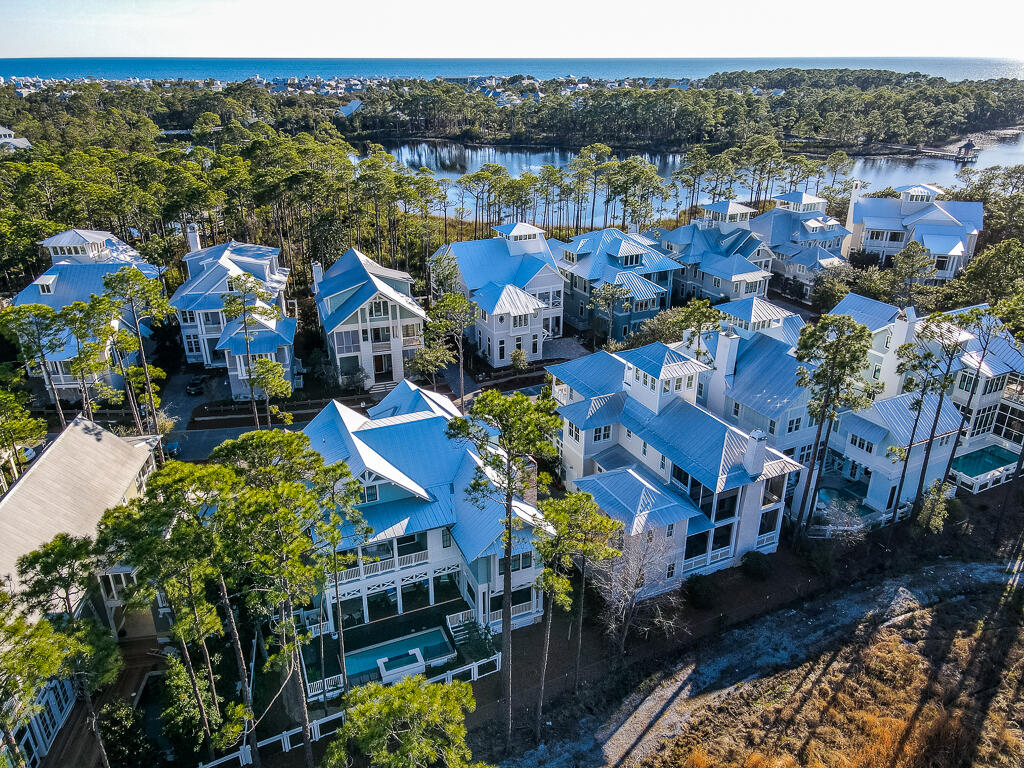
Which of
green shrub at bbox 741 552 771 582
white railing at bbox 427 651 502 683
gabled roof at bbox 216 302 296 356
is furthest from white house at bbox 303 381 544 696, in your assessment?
gabled roof at bbox 216 302 296 356

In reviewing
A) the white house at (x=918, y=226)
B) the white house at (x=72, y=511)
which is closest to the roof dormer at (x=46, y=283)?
the white house at (x=72, y=511)

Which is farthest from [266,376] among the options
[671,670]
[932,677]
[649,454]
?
[932,677]

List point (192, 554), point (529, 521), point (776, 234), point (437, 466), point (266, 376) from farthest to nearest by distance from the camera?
point (776, 234), point (266, 376), point (437, 466), point (529, 521), point (192, 554)

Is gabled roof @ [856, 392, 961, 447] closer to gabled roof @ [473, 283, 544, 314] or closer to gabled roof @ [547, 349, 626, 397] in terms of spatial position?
gabled roof @ [547, 349, 626, 397]

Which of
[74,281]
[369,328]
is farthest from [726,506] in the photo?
[74,281]

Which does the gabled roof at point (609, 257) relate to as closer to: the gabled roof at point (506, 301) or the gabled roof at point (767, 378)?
the gabled roof at point (506, 301)

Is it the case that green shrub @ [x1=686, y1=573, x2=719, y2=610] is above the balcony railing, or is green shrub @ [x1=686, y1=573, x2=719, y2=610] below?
below

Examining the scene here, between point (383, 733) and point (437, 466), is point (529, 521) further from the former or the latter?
point (383, 733)
